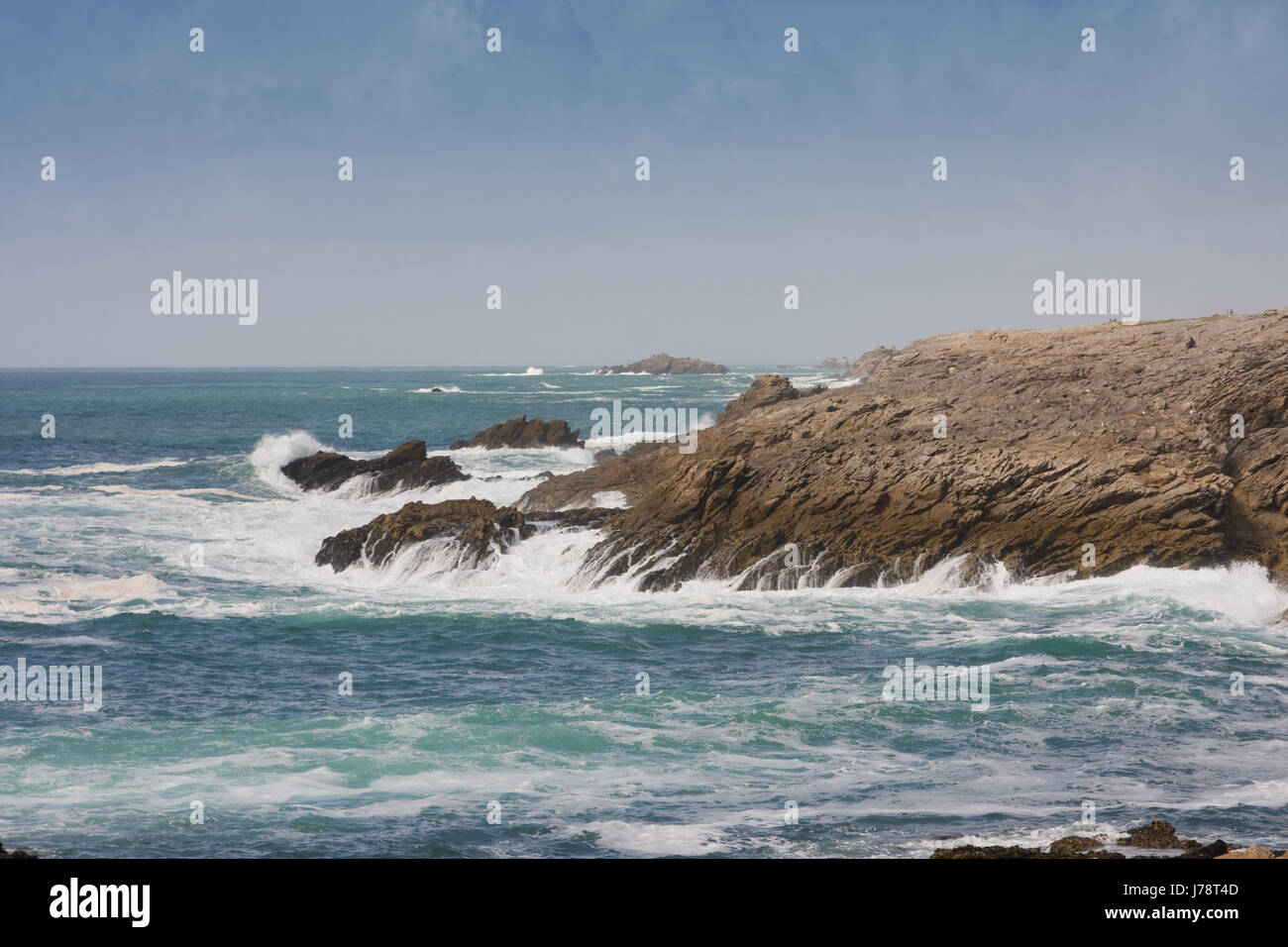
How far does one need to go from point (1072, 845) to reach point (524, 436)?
54.5 m

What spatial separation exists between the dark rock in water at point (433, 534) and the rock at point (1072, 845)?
20.2 m

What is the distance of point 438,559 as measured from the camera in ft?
99.9

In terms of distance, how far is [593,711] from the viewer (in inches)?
752

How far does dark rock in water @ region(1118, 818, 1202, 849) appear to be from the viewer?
12120 mm

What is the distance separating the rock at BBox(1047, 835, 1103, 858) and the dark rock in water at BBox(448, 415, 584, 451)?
5369 centimetres

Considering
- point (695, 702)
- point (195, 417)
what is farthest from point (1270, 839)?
point (195, 417)

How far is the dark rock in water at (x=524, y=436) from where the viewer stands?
6494cm

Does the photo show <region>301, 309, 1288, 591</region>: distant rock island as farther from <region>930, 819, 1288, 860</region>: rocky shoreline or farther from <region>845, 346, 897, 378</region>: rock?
<region>845, 346, 897, 378</region>: rock

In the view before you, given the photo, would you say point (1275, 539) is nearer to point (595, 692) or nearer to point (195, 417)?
point (595, 692)

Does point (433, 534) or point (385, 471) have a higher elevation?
point (385, 471)

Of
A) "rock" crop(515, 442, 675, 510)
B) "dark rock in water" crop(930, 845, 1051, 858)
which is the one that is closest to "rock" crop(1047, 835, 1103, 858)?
"dark rock in water" crop(930, 845, 1051, 858)
